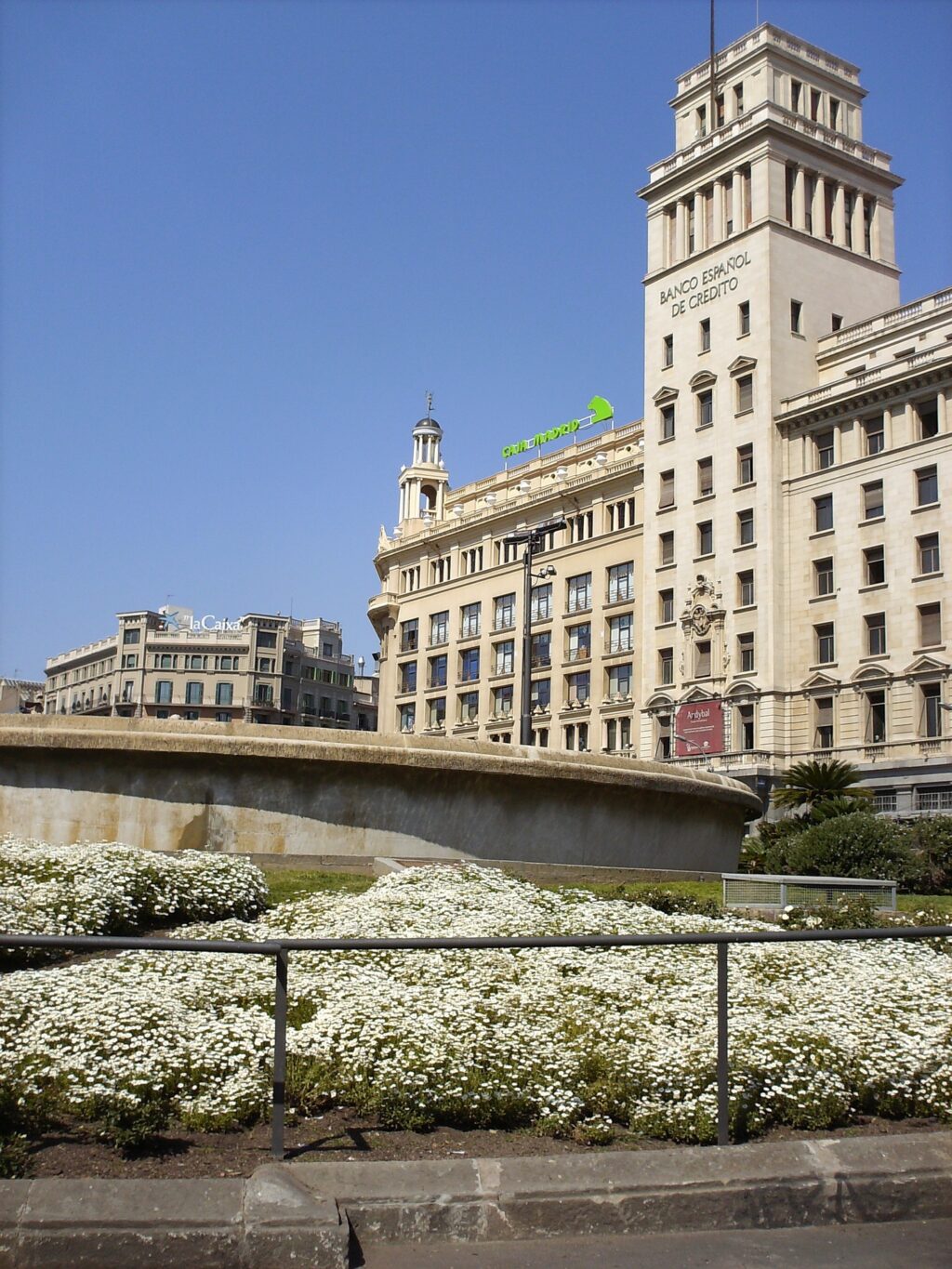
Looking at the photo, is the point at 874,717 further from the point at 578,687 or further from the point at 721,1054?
the point at 721,1054

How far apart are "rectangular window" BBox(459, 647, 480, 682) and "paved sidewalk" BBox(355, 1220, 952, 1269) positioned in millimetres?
82717

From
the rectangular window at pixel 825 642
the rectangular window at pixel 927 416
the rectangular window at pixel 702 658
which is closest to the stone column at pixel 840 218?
Result: the rectangular window at pixel 927 416

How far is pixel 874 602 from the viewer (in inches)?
2363

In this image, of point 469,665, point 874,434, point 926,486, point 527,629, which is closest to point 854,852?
point 527,629

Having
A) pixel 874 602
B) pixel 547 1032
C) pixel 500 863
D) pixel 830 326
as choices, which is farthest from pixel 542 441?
pixel 547 1032

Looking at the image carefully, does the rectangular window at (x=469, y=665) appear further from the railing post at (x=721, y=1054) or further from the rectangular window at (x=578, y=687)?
the railing post at (x=721, y=1054)

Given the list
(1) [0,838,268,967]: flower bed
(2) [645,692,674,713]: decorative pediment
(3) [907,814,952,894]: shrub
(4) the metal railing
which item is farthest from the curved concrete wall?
(2) [645,692,674,713]: decorative pediment

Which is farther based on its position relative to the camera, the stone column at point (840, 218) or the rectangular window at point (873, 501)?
the stone column at point (840, 218)

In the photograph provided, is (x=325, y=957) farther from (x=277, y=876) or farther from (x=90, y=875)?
(x=277, y=876)

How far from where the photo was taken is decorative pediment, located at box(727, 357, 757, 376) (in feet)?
220

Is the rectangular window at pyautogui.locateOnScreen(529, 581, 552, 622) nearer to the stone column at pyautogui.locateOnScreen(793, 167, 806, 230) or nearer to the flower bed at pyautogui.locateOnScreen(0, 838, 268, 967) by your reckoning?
the stone column at pyautogui.locateOnScreen(793, 167, 806, 230)

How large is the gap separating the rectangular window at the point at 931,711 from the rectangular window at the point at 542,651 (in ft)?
96.6

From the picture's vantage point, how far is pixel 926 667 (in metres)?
57.0

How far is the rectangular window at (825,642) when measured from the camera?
62281 mm
